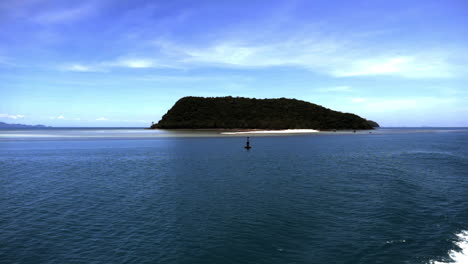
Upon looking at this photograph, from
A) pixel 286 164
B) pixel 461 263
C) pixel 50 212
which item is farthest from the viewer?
pixel 286 164

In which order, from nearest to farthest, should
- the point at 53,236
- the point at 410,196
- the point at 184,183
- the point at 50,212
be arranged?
the point at 53,236
the point at 50,212
the point at 410,196
the point at 184,183

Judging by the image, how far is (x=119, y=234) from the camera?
14.3 m

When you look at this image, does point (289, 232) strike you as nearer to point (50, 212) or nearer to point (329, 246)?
point (329, 246)

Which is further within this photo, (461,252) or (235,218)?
(235,218)

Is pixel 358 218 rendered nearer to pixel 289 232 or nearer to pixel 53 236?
pixel 289 232

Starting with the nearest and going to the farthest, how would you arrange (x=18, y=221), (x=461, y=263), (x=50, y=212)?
(x=461, y=263), (x=18, y=221), (x=50, y=212)

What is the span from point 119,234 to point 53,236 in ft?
10.1

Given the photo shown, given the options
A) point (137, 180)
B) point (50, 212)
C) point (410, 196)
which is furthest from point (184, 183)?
point (410, 196)

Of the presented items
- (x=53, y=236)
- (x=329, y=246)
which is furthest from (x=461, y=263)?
(x=53, y=236)

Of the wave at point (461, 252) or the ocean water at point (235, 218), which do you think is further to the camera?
the ocean water at point (235, 218)

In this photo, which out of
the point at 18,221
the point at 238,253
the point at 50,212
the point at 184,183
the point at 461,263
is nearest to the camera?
the point at 461,263

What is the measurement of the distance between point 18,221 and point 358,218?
1906 cm

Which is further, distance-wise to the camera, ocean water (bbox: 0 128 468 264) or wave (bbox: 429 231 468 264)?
ocean water (bbox: 0 128 468 264)

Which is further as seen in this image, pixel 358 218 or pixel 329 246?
pixel 358 218
